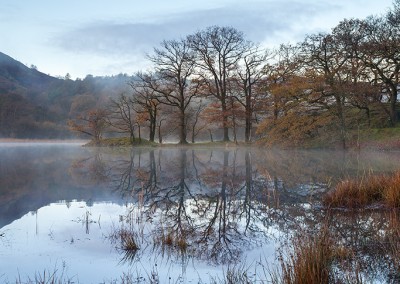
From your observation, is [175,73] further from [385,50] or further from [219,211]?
[219,211]

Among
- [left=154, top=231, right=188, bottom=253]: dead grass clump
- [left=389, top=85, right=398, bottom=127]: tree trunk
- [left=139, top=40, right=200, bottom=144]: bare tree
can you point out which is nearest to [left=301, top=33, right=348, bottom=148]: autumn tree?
[left=389, top=85, right=398, bottom=127]: tree trunk

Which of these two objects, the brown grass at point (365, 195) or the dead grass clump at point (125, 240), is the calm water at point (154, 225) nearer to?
the dead grass clump at point (125, 240)

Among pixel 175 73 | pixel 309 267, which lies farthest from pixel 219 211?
pixel 175 73

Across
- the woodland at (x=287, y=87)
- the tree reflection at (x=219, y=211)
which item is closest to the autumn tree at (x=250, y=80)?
the woodland at (x=287, y=87)

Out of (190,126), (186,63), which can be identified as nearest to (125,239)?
(186,63)

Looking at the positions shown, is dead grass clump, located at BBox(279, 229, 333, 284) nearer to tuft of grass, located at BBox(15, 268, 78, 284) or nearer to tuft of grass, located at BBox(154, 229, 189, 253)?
tuft of grass, located at BBox(154, 229, 189, 253)

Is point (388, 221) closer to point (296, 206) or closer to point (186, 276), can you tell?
point (296, 206)

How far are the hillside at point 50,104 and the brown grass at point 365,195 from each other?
74103 mm

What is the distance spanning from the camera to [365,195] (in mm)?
8492

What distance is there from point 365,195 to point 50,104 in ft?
380

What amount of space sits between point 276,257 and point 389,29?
32706 mm

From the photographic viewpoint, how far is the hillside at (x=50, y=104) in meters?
90.6

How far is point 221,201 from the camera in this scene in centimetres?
951

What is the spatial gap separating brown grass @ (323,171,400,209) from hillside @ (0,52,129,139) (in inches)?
2917
